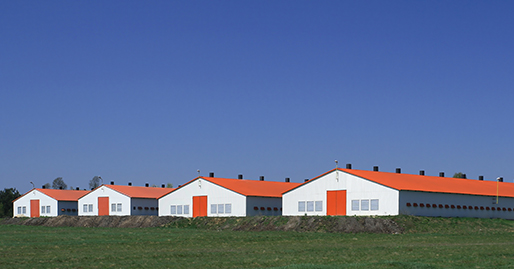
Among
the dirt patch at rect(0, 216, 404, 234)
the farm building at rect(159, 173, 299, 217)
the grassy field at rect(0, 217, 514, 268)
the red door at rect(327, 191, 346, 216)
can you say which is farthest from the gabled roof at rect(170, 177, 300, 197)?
the grassy field at rect(0, 217, 514, 268)

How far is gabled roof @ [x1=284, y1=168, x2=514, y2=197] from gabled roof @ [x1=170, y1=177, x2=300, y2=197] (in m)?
10.0

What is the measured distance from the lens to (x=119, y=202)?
91188mm

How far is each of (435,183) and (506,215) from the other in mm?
9084

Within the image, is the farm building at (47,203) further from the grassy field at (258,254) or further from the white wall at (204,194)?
the grassy field at (258,254)

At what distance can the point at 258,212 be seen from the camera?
7394cm

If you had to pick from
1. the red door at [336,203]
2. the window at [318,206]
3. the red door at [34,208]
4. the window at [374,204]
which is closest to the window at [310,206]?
the window at [318,206]

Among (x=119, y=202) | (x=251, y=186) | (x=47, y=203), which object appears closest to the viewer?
(x=251, y=186)

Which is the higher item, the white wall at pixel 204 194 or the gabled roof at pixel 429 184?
the gabled roof at pixel 429 184

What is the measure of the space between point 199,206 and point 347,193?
21861mm

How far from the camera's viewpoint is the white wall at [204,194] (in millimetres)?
73312

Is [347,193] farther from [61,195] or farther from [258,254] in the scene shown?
[61,195]

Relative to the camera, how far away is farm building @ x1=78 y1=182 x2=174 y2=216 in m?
90.2

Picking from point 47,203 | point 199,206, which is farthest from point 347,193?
point 47,203

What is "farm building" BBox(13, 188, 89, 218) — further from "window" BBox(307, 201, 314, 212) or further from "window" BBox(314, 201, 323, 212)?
"window" BBox(314, 201, 323, 212)
